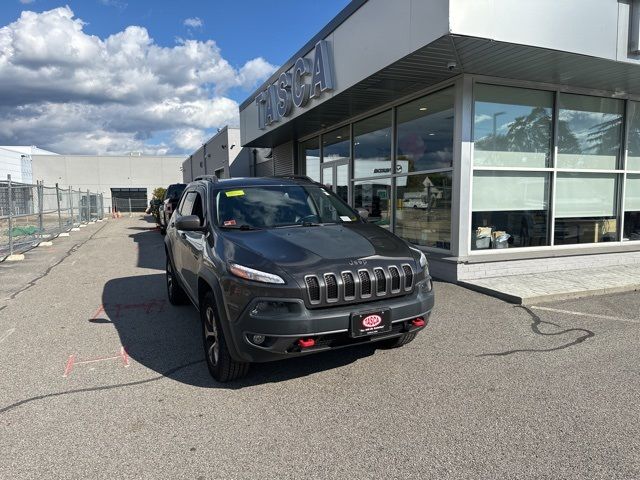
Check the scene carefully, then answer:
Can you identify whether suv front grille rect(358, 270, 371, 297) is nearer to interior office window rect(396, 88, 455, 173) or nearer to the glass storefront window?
interior office window rect(396, 88, 455, 173)

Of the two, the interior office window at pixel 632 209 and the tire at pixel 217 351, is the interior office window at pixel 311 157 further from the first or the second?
the tire at pixel 217 351

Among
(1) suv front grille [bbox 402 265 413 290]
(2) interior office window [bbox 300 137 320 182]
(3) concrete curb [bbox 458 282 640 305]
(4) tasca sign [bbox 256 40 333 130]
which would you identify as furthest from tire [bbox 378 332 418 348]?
(2) interior office window [bbox 300 137 320 182]

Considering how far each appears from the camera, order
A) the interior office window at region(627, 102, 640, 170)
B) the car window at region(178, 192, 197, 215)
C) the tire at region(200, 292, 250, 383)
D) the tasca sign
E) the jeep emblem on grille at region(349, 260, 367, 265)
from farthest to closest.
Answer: the interior office window at region(627, 102, 640, 170), the tasca sign, the car window at region(178, 192, 197, 215), the tire at region(200, 292, 250, 383), the jeep emblem on grille at region(349, 260, 367, 265)

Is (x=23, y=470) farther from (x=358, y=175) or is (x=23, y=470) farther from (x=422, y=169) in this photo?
(x=358, y=175)

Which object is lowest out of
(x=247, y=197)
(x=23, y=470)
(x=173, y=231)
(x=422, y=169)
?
(x=23, y=470)

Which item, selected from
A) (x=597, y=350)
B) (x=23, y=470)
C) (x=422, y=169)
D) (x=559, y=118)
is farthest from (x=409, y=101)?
(x=23, y=470)

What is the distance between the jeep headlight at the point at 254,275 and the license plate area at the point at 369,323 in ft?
2.12

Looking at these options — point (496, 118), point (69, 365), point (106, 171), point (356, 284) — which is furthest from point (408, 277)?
point (106, 171)

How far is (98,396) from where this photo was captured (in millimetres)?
3719

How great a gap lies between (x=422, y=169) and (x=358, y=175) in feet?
10.4

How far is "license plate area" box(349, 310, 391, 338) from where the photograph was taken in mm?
3480

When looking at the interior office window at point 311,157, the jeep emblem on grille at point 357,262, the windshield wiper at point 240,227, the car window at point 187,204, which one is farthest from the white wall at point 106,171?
the jeep emblem on grille at point 357,262

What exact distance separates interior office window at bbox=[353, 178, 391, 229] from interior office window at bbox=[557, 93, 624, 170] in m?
3.64

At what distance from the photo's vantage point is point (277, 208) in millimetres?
4812
